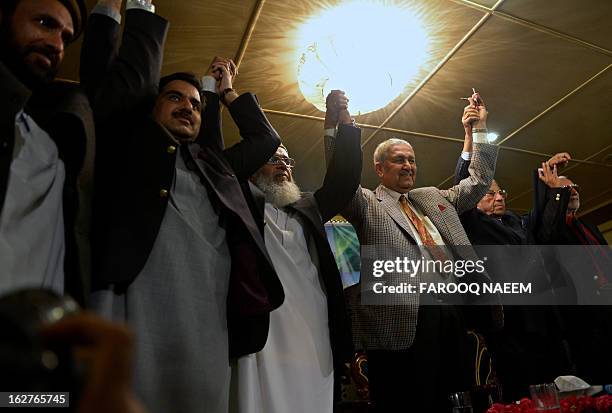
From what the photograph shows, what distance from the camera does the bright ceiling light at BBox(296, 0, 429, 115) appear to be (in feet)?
7.64

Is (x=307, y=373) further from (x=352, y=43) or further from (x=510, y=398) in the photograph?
(x=352, y=43)

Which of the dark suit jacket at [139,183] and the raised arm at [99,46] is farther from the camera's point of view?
the raised arm at [99,46]

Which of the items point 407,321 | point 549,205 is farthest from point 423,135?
point 407,321

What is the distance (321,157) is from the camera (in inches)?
144

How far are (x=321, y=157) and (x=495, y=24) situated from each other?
5.10ft

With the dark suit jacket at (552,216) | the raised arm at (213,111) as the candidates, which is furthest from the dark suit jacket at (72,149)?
the dark suit jacket at (552,216)

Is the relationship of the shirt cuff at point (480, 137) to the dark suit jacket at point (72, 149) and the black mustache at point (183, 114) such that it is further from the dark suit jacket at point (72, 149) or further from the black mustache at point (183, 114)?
the dark suit jacket at point (72, 149)

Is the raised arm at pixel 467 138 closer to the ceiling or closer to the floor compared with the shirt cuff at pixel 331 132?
closer to the ceiling

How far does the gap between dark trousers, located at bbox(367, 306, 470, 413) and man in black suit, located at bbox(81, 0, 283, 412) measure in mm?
671

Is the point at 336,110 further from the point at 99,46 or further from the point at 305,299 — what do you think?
the point at 99,46

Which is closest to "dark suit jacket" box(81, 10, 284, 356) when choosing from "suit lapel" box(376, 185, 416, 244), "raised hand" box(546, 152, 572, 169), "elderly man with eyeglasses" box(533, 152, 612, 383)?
"suit lapel" box(376, 185, 416, 244)

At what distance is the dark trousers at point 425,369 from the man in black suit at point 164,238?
671mm

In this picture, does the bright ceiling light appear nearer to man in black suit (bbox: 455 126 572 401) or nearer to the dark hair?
man in black suit (bbox: 455 126 572 401)

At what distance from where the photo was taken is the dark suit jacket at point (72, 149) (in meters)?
0.83
